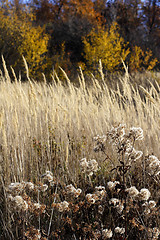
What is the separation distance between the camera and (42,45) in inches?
491

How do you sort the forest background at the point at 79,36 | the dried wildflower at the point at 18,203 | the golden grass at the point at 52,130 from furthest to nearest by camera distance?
1. the forest background at the point at 79,36
2. the golden grass at the point at 52,130
3. the dried wildflower at the point at 18,203

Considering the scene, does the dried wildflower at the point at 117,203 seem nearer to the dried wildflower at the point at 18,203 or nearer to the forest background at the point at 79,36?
the dried wildflower at the point at 18,203

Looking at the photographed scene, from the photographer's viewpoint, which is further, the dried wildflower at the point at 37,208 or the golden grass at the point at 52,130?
the golden grass at the point at 52,130

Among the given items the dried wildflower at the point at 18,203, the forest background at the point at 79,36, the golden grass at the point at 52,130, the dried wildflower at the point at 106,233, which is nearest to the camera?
the dried wildflower at the point at 18,203

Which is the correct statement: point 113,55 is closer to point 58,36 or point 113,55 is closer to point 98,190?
point 58,36

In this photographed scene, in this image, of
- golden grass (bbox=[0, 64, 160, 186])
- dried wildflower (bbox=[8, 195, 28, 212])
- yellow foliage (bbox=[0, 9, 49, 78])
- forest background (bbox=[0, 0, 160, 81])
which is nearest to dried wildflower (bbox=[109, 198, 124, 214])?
dried wildflower (bbox=[8, 195, 28, 212])

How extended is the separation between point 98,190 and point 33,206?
1.35ft

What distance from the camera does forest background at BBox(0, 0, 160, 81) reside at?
41.6 ft

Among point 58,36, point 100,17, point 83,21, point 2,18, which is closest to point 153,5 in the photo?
point 100,17

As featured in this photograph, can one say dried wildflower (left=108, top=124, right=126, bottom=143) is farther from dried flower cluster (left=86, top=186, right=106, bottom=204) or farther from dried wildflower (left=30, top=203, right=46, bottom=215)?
dried wildflower (left=30, top=203, right=46, bottom=215)

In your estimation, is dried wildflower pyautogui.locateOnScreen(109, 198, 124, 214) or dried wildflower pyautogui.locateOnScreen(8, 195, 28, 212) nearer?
dried wildflower pyautogui.locateOnScreen(8, 195, 28, 212)

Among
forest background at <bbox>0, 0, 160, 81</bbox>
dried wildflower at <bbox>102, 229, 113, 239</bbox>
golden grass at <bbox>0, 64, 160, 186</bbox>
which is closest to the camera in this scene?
dried wildflower at <bbox>102, 229, 113, 239</bbox>

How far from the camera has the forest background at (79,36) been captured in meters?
12.7

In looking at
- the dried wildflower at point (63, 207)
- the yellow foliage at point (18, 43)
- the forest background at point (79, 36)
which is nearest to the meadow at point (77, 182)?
the dried wildflower at point (63, 207)
